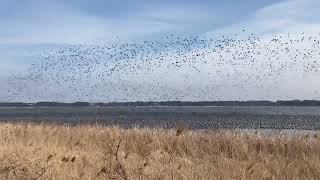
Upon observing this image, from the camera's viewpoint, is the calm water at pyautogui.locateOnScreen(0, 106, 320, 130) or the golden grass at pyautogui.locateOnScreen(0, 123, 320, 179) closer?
the golden grass at pyautogui.locateOnScreen(0, 123, 320, 179)

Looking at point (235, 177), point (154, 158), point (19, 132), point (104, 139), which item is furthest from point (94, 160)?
point (19, 132)

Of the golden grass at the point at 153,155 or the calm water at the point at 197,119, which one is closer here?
the golden grass at the point at 153,155

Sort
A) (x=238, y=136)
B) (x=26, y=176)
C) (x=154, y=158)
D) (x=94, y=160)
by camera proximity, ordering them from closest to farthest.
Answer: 1. (x=26, y=176)
2. (x=94, y=160)
3. (x=154, y=158)
4. (x=238, y=136)

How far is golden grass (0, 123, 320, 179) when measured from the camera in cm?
874

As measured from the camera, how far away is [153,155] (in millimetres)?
12438

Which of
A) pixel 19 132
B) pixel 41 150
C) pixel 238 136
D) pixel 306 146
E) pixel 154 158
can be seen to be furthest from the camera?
pixel 19 132

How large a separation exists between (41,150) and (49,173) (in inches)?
158

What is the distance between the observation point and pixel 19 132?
18.2 m

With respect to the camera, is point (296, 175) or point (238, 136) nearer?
point (296, 175)

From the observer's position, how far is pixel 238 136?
16078 mm

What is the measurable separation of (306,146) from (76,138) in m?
6.64

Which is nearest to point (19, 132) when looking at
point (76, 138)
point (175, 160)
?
point (76, 138)

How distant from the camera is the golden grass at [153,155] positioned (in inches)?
344

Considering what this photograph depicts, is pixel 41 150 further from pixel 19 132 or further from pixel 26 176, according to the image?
pixel 19 132
